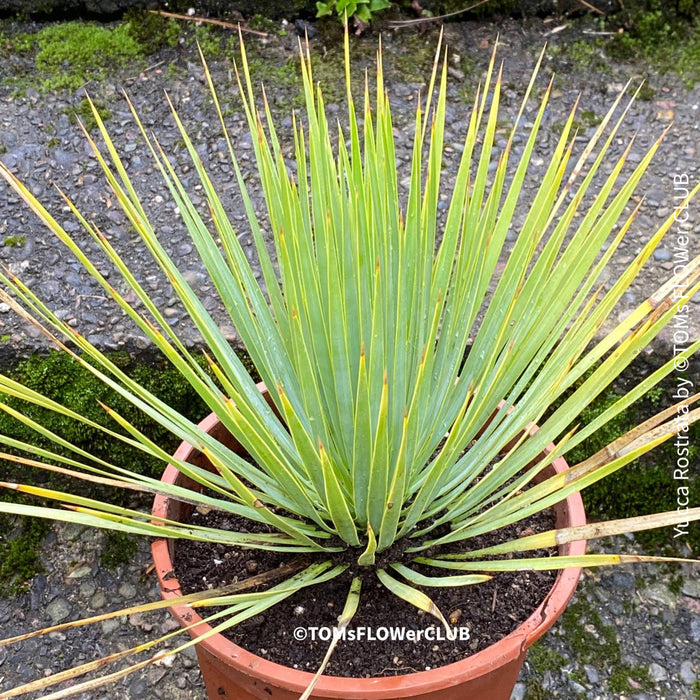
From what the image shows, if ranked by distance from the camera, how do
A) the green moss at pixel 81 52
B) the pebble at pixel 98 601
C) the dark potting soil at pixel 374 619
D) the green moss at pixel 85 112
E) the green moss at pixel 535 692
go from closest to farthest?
the dark potting soil at pixel 374 619, the green moss at pixel 535 692, the pebble at pixel 98 601, the green moss at pixel 85 112, the green moss at pixel 81 52

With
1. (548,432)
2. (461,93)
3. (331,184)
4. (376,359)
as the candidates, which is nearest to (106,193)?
(461,93)

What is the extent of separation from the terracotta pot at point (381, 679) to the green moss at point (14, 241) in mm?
900

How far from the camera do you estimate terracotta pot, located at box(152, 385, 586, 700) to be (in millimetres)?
956

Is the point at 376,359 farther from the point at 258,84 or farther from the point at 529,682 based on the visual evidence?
the point at 258,84

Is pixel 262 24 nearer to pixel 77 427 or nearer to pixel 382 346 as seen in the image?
pixel 77 427

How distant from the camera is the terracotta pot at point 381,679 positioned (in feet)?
3.14

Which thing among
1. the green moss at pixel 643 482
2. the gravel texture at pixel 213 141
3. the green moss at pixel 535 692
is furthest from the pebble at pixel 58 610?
the green moss at pixel 643 482

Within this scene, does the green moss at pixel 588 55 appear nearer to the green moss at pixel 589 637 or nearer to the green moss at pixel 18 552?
the green moss at pixel 589 637

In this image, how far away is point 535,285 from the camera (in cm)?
100

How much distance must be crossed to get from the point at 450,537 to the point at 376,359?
0.25m

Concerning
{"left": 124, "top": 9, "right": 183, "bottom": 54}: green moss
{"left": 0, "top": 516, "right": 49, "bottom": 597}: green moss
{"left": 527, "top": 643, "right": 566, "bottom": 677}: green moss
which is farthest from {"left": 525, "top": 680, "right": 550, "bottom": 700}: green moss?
{"left": 124, "top": 9, "right": 183, "bottom": 54}: green moss

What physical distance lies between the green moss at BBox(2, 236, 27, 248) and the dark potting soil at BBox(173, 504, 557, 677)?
94cm

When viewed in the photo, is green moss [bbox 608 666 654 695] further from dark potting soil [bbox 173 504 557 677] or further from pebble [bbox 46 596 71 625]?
pebble [bbox 46 596 71 625]

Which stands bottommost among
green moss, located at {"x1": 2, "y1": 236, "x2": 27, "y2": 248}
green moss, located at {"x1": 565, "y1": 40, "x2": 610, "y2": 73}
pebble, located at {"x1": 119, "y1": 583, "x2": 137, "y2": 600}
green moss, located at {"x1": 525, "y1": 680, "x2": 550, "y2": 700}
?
green moss, located at {"x1": 525, "y1": 680, "x2": 550, "y2": 700}
